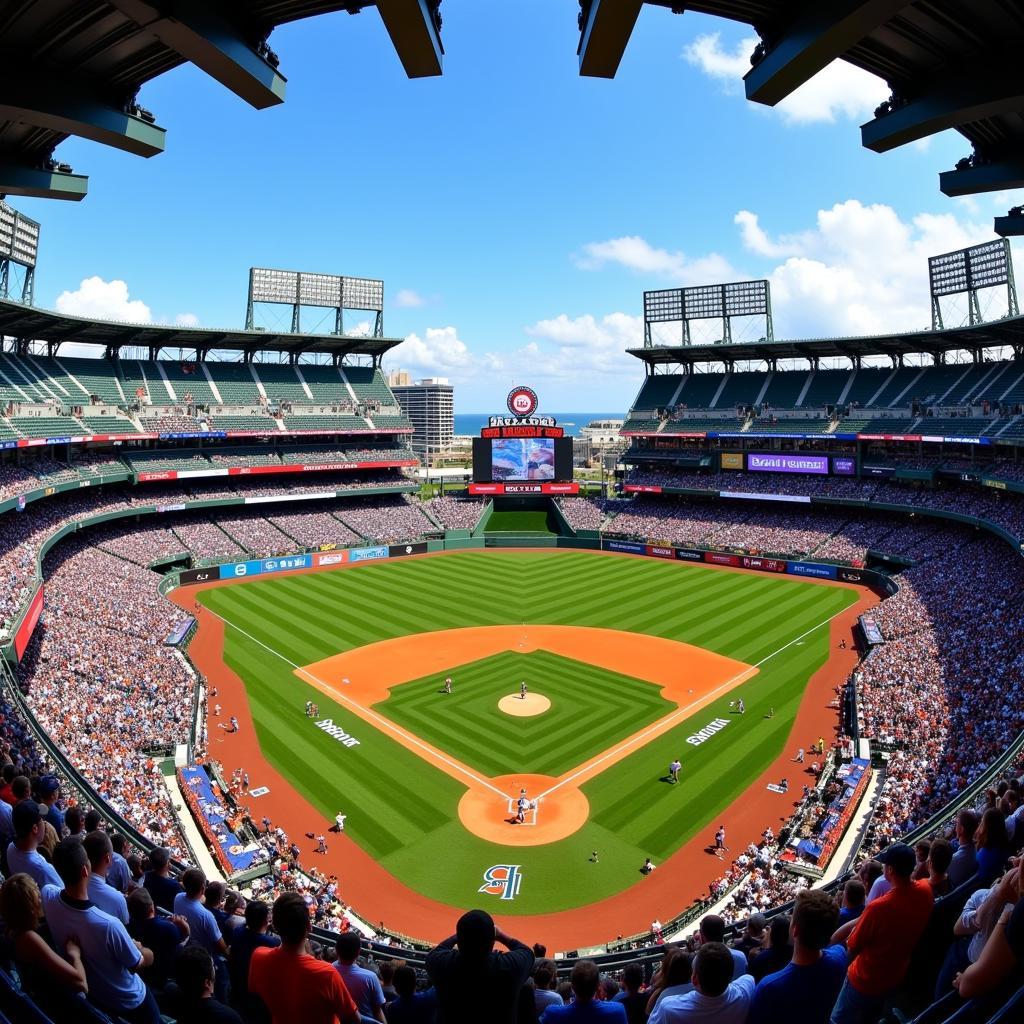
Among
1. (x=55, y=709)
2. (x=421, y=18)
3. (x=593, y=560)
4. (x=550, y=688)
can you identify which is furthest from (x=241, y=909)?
(x=593, y=560)

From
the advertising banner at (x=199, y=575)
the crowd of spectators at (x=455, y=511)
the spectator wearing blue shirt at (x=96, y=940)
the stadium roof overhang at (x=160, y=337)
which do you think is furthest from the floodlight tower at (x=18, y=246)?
the spectator wearing blue shirt at (x=96, y=940)

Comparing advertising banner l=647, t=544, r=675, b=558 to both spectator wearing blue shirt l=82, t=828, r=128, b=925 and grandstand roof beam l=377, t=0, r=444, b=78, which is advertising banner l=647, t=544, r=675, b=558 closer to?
grandstand roof beam l=377, t=0, r=444, b=78

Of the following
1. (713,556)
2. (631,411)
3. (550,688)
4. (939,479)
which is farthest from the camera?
→ (631,411)

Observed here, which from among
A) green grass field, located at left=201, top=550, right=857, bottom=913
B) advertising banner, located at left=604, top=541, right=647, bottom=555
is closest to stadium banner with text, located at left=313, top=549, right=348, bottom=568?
green grass field, located at left=201, top=550, right=857, bottom=913

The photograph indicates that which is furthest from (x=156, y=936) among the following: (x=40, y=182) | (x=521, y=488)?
(x=521, y=488)

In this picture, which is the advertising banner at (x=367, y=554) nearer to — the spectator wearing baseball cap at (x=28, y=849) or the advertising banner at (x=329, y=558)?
the advertising banner at (x=329, y=558)

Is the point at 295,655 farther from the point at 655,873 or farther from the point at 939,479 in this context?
the point at 939,479

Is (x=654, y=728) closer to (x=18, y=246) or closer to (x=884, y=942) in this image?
(x=884, y=942)
